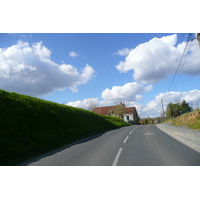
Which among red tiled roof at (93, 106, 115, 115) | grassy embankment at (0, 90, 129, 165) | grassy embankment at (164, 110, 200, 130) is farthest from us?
red tiled roof at (93, 106, 115, 115)

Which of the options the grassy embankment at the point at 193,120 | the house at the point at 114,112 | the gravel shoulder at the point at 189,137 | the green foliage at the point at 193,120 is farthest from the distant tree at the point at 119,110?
the gravel shoulder at the point at 189,137

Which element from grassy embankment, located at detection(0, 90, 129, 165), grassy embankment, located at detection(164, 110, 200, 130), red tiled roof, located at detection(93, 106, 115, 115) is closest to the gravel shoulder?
grassy embankment, located at detection(164, 110, 200, 130)

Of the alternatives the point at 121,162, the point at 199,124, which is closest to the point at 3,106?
the point at 121,162

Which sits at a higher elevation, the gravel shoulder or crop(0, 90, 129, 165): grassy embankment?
crop(0, 90, 129, 165): grassy embankment

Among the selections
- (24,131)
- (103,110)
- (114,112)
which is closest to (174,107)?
(114,112)

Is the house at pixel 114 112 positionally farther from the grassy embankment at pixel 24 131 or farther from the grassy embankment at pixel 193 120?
the grassy embankment at pixel 24 131

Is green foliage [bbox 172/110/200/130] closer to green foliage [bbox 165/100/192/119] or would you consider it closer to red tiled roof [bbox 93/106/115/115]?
green foliage [bbox 165/100/192/119]

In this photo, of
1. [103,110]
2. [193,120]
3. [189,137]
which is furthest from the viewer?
[103,110]

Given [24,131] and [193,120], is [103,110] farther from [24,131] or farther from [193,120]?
[24,131]

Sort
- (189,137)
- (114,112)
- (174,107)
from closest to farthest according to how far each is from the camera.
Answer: (189,137) < (174,107) < (114,112)

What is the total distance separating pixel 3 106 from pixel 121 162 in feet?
31.1
